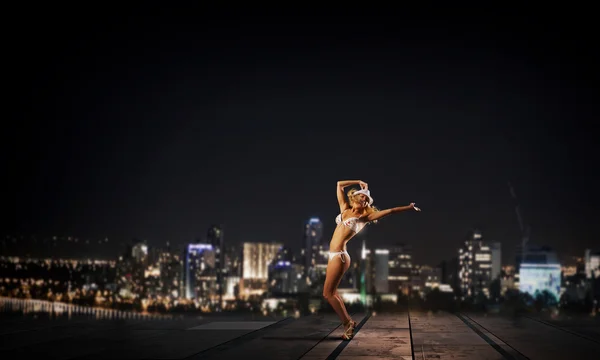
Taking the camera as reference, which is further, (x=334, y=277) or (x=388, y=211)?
(x=334, y=277)

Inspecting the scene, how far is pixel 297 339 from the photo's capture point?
1323 cm

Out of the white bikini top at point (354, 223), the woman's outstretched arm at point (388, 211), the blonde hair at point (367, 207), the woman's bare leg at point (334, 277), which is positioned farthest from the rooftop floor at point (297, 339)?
the blonde hair at point (367, 207)

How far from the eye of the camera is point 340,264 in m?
14.1

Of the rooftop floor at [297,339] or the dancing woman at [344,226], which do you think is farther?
the dancing woman at [344,226]

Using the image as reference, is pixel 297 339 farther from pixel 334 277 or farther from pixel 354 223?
pixel 354 223

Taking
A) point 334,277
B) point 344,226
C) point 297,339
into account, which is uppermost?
→ point 344,226

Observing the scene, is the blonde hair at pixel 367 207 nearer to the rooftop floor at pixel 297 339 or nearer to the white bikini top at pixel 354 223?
the white bikini top at pixel 354 223

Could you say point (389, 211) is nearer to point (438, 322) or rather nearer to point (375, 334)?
point (375, 334)

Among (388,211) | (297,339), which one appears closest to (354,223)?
(388,211)

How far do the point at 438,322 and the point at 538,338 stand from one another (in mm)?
3709

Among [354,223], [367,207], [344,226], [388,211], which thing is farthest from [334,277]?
[388,211]

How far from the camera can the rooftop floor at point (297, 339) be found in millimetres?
11180

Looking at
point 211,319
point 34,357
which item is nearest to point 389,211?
point 34,357

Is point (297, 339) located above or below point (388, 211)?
below
